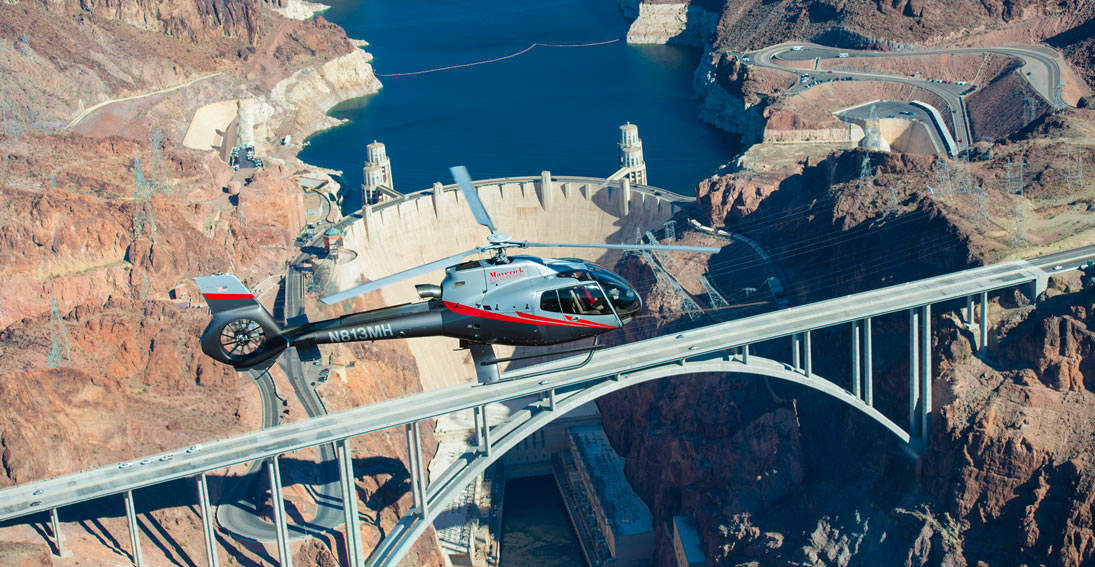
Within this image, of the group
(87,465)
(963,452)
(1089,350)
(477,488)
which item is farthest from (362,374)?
(1089,350)

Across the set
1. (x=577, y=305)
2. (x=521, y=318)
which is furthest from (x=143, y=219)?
(x=577, y=305)

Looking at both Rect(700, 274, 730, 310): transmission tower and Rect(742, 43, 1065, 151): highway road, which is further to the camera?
Rect(742, 43, 1065, 151): highway road

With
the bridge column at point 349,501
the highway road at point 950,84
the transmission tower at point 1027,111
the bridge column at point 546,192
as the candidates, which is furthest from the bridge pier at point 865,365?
the transmission tower at point 1027,111

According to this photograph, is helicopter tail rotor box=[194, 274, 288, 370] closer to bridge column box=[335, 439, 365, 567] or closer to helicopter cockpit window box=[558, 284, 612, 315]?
helicopter cockpit window box=[558, 284, 612, 315]

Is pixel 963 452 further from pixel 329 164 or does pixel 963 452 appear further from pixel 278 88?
pixel 278 88

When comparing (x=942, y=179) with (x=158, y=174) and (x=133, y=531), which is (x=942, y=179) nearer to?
(x=133, y=531)

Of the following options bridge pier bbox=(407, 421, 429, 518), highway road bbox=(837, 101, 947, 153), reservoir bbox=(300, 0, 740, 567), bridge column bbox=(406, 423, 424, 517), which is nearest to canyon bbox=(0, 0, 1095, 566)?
→ highway road bbox=(837, 101, 947, 153)
